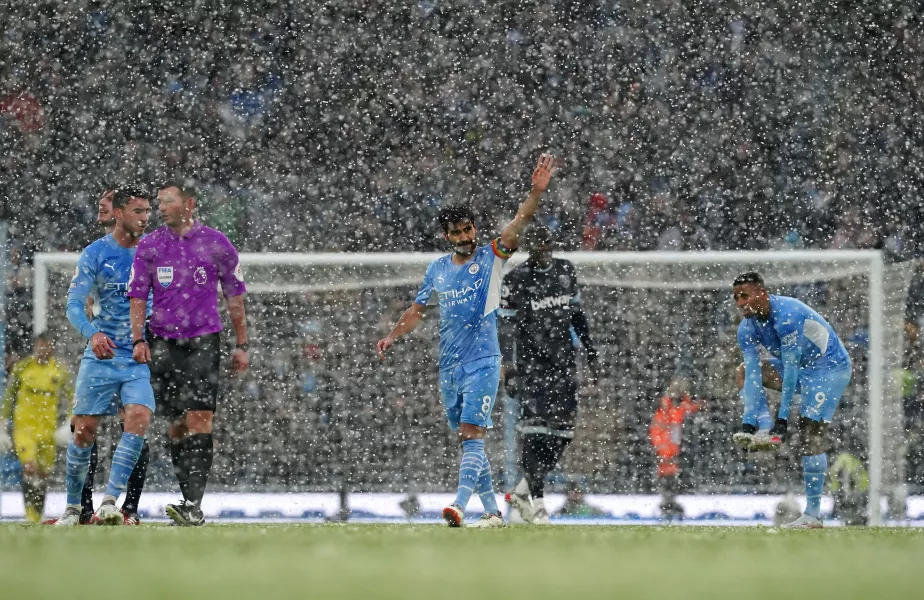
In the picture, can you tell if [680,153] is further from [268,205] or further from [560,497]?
[560,497]

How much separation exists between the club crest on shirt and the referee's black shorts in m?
0.28

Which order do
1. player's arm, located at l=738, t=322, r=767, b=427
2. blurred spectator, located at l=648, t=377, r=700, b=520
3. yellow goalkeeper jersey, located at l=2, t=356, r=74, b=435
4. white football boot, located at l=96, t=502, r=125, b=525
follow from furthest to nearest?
blurred spectator, located at l=648, t=377, r=700, b=520 → yellow goalkeeper jersey, located at l=2, t=356, r=74, b=435 → player's arm, located at l=738, t=322, r=767, b=427 → white football boot, located at l=96, t=502, r=125, b=525

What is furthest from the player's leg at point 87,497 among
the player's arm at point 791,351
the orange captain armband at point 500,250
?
the player's arm at point 791,351

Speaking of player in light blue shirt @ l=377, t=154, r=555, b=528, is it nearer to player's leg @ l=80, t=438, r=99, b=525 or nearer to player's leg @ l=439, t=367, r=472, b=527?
player's leg @ l=439, t=367, r=472, b=527

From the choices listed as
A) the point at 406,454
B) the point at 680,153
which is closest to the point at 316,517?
the point at 406,454

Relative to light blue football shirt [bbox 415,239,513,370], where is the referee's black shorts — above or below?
below

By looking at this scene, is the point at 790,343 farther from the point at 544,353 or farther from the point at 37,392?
the point at 37,392

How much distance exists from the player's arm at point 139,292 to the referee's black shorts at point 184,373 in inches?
5.0

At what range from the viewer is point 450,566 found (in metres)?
3.39

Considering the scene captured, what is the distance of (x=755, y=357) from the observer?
7617 millimetres

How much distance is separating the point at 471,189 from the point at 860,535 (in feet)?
48.3

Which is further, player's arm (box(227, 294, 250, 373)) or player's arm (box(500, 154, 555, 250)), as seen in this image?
player's arm (box(227, 294, 250, 373))

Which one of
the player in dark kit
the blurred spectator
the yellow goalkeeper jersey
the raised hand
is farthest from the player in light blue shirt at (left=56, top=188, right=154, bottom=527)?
the blurred spectator

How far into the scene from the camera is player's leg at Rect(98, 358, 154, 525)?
634 centimetres
